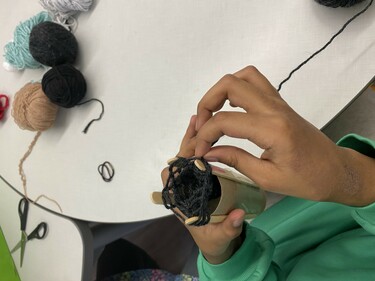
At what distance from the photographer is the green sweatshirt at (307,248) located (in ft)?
1.67

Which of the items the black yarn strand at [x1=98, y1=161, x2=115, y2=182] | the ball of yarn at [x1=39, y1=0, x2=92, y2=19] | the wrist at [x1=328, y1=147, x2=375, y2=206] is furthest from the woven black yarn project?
the ball of yarn at [x1=39, y1=0, x2=92, y2=19]

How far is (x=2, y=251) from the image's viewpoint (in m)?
1.00

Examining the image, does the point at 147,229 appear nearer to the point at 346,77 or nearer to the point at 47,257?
the point at 47,257

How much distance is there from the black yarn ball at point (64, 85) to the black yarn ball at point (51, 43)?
2cm

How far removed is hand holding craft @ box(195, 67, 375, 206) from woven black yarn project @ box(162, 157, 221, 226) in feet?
0.08

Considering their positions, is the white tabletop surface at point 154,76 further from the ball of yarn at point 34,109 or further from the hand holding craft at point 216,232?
the hand holding craft at point 216,232

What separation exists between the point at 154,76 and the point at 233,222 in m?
0.37

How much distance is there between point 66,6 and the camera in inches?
29.4

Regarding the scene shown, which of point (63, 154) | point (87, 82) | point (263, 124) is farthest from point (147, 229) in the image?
point (263, 124)

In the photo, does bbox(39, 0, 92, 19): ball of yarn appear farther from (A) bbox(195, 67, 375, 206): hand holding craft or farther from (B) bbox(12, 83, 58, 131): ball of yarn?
(A) bbox(195, 67, 375, 206): hand holding craft

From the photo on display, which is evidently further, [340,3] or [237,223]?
[340,3]

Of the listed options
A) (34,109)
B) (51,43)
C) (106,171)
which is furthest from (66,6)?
(106,171)

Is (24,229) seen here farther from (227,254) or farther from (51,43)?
(227,254)

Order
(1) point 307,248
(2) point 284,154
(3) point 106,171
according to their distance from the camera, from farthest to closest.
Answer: (3) point 106,171 < (1) point 307,248 < (2) point 284,154
